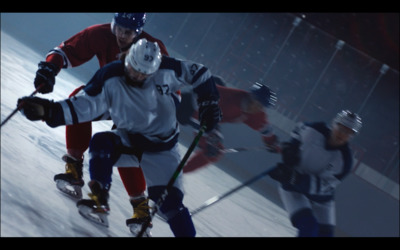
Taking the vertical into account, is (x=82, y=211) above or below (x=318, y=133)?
below

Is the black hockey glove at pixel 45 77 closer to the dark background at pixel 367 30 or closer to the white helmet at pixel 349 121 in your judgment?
the white helmet at pixel 349 121

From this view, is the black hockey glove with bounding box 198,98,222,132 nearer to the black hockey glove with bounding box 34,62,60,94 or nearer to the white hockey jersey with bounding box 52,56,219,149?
the white hockey jersey with bounding box 52,56,219,149

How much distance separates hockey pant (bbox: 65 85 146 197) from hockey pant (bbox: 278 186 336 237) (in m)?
1.11

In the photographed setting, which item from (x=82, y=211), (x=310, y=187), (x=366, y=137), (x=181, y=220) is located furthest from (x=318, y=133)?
(x=366, y=137)

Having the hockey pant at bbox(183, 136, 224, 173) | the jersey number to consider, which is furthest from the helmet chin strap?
the hockey pant at bbox(183, 136, 224, 173)

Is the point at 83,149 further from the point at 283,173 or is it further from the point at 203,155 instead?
the point at 203,155

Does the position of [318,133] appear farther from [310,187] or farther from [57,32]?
[57,32]

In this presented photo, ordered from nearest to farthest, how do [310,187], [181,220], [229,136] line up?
[181,220] < [310,187] < [229,136]

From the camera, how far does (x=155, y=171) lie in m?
2.95

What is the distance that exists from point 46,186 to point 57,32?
15711 mm

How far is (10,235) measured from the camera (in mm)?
2047

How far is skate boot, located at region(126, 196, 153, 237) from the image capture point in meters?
2.92

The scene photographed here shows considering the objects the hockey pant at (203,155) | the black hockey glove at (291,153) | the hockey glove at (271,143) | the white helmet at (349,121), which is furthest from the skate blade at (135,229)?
the hockey glove at (271,143)

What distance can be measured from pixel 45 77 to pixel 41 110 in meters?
0.61
